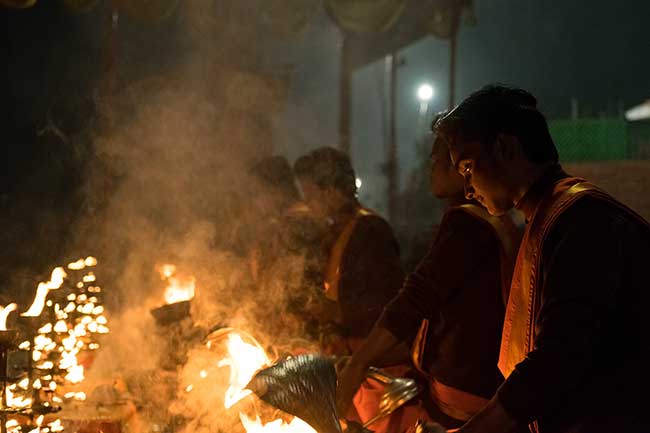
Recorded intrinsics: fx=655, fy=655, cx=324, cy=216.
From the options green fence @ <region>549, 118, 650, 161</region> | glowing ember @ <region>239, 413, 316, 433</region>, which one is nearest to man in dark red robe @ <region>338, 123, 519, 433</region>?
glowing ember @ <region>239, 413, 316, 433</region>

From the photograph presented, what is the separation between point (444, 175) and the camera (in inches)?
126

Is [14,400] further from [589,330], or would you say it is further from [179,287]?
[589,330]

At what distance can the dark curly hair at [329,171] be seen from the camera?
4578 millimetres

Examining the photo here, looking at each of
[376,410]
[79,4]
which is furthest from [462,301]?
[79,4]

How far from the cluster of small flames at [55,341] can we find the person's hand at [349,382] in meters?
1.37

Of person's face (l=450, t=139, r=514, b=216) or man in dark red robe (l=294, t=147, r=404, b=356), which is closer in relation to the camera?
person's face (l=450, t=139, r=514, b=216)

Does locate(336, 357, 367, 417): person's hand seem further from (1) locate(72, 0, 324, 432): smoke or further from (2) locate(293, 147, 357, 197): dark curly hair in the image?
(2) locate(293, 147, 357, 197): dark curly hair

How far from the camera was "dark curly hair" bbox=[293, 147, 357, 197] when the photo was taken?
180 inches

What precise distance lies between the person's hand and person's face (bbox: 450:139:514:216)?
1.11 meters

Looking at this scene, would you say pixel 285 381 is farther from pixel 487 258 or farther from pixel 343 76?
pixel 343 76

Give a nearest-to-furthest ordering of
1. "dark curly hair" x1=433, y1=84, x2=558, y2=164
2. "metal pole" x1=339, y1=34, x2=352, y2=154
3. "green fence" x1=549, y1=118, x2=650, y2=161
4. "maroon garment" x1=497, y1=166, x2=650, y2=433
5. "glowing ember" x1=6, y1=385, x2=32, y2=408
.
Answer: "maroon garment" x1=497, y1=166, x2=650, y2=433 → "dark curly hair" x1=433, y1=84, x2=558, y2=164 → "glowing ember" x1=6, y1=385, x2=32, y2=408 → "green fence" x1=549, y1=118, x2=650, y2=161 → "metal pole" x1=339, y1=34, x2=352, y2=154

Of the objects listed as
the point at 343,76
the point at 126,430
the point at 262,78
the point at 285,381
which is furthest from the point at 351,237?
the point at 343,76

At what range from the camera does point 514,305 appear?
7.13ft

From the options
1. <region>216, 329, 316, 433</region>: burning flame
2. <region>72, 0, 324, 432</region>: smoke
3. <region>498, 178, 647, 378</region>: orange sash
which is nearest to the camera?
<region>498, 178, 647, 378</region>: orange sash
